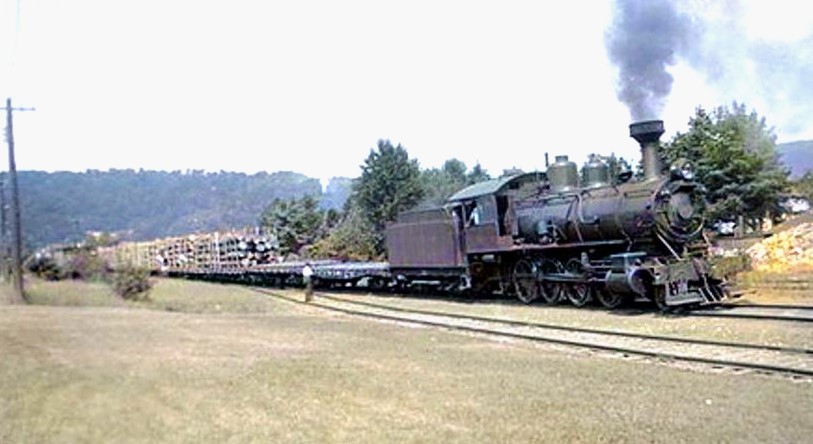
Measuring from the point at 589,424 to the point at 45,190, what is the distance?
127 m

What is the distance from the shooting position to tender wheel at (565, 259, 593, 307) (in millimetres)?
21344

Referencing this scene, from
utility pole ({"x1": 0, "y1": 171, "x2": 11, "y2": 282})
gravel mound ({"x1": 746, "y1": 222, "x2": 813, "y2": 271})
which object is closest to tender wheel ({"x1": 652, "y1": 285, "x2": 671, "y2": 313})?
gravel mound ({"x1": 746, "y1": 222, "x2": 813, "y2": 271})

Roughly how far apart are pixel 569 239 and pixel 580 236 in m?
0.50

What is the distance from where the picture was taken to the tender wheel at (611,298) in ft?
66.9

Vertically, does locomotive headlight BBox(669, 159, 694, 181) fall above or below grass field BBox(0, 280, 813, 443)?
above

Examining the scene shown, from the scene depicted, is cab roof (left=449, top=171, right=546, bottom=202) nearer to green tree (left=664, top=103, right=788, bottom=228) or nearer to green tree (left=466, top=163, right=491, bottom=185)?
green tree (left=664, top=103, right=788, bottom=228)

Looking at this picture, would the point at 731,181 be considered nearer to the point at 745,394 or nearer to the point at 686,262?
the point at 686,262

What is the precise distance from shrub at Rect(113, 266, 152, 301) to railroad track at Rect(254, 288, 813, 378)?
14900mm

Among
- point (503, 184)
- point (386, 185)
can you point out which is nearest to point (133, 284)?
point (503, 184)

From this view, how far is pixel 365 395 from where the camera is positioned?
9.66 m

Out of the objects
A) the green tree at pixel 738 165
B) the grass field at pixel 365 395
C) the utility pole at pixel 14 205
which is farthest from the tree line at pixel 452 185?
the utility pole at pixel 14 205

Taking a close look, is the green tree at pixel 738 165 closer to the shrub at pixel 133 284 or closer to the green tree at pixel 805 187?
the green tree at pixel 805 187

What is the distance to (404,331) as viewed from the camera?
18172 millimetres

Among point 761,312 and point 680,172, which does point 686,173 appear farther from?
point 761,312
